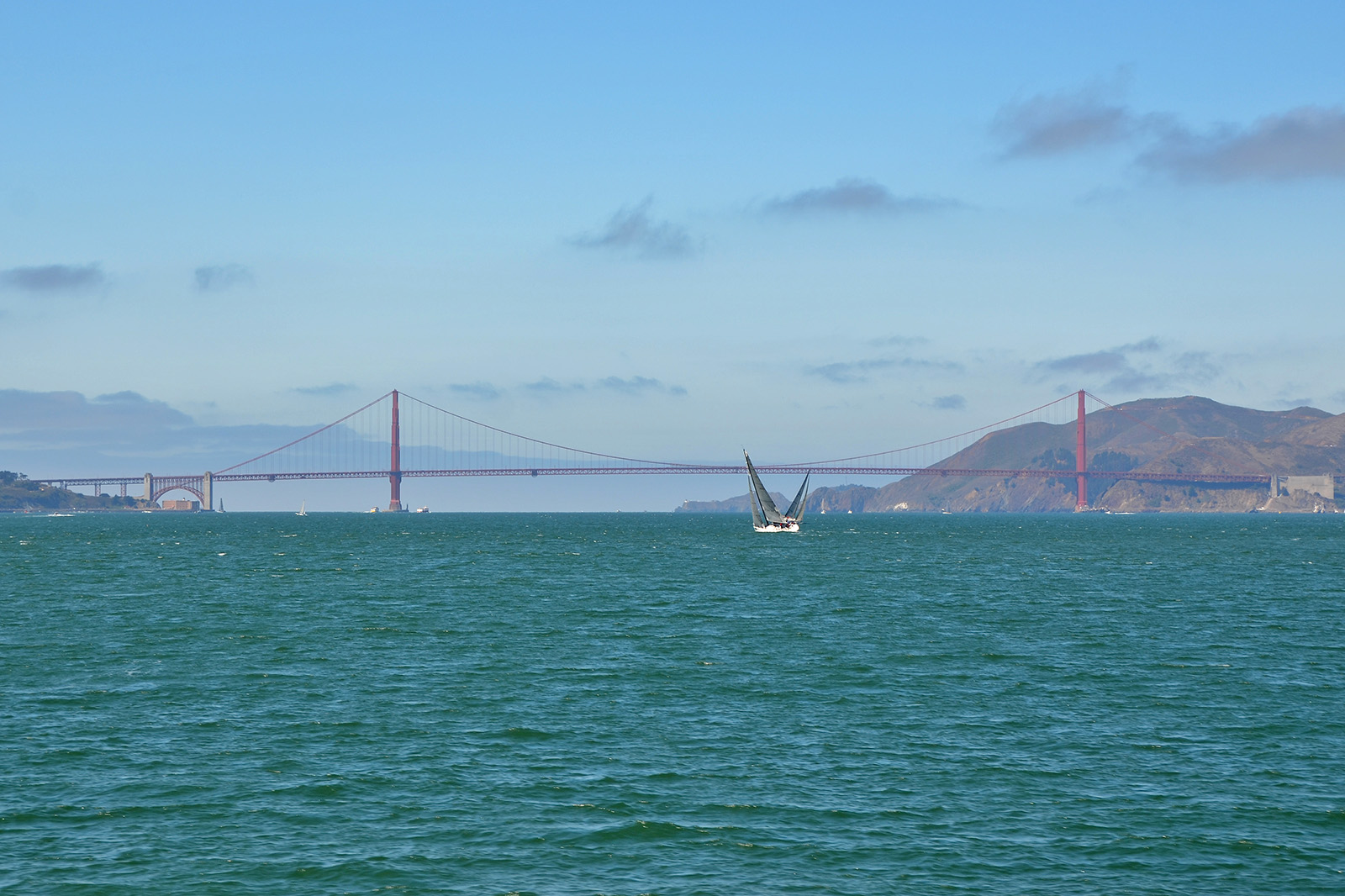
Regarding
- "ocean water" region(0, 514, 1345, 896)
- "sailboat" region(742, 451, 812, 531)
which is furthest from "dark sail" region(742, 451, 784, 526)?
"ocean water" region(0, 514, 1345, 896)

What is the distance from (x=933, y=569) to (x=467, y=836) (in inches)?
2868

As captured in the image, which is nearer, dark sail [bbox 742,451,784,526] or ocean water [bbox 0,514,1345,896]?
ocean water [bbox 0,514,1345,896]

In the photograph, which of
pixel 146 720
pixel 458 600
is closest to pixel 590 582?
pixel 458 600

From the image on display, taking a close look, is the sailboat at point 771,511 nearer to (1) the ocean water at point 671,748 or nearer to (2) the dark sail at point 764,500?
(2) the dark sail at point 764,500

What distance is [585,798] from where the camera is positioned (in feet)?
78.0

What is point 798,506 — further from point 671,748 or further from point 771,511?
point 671,748

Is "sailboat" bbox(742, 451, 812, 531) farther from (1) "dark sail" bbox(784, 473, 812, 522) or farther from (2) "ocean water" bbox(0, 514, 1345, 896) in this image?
(2) "ocean water" bbox(0, 514, 1345, 896)

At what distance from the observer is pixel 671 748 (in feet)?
91.8

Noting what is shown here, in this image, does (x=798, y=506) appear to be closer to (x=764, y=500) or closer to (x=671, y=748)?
(x=764, y=500)

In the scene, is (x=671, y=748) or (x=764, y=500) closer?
(x=671, y=748)

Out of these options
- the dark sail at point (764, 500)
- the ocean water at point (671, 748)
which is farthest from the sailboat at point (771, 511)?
the ocean water at point (671, 748)

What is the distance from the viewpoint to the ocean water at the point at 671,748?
20.1 m

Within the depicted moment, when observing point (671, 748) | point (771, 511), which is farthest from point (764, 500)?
point (671, 748)

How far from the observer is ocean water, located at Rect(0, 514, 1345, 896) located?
20.1 m
